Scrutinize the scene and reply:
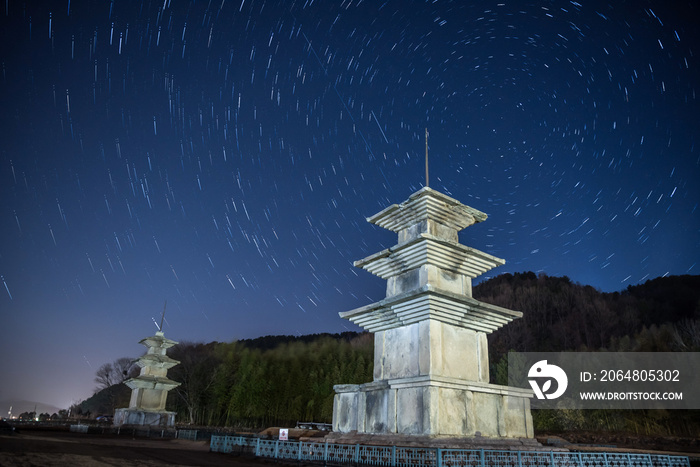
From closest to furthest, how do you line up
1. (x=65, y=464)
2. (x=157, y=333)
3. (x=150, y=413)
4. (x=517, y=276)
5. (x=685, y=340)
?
(x=65, y=464) < (x=150, y=413) < (x=157, y=333) < (x=685, y=340) < (x=517, y=276)

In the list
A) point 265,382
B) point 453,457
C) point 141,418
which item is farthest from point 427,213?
point 265,382

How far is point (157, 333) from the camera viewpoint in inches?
1224

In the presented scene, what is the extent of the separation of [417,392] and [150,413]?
22.6m

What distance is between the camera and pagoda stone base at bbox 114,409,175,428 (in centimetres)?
2706

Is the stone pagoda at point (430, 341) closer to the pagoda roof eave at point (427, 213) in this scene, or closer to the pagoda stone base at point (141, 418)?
the pagoda roof eave at point (427, 213)

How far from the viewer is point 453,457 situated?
9.41m

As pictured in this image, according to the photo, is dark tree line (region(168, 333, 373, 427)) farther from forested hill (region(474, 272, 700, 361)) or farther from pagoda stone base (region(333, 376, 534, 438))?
pagoda stone base (region(333, 376, 534, 438))

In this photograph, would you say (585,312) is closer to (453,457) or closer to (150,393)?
(150,393)

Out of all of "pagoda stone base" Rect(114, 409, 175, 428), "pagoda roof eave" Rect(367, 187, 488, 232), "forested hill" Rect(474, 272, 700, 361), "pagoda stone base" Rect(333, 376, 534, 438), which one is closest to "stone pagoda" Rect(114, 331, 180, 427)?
"pagoda stone base" Rect(114, 409, 175, 428)

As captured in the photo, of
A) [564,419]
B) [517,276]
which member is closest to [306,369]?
[564,419]

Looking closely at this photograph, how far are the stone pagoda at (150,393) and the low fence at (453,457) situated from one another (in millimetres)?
19904

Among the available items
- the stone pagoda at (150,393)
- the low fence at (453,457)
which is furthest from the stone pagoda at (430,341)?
the stone pagoda at (150,393)

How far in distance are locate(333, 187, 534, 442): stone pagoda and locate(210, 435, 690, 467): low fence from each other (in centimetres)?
151

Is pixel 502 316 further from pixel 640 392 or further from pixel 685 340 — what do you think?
pixel 685 340
